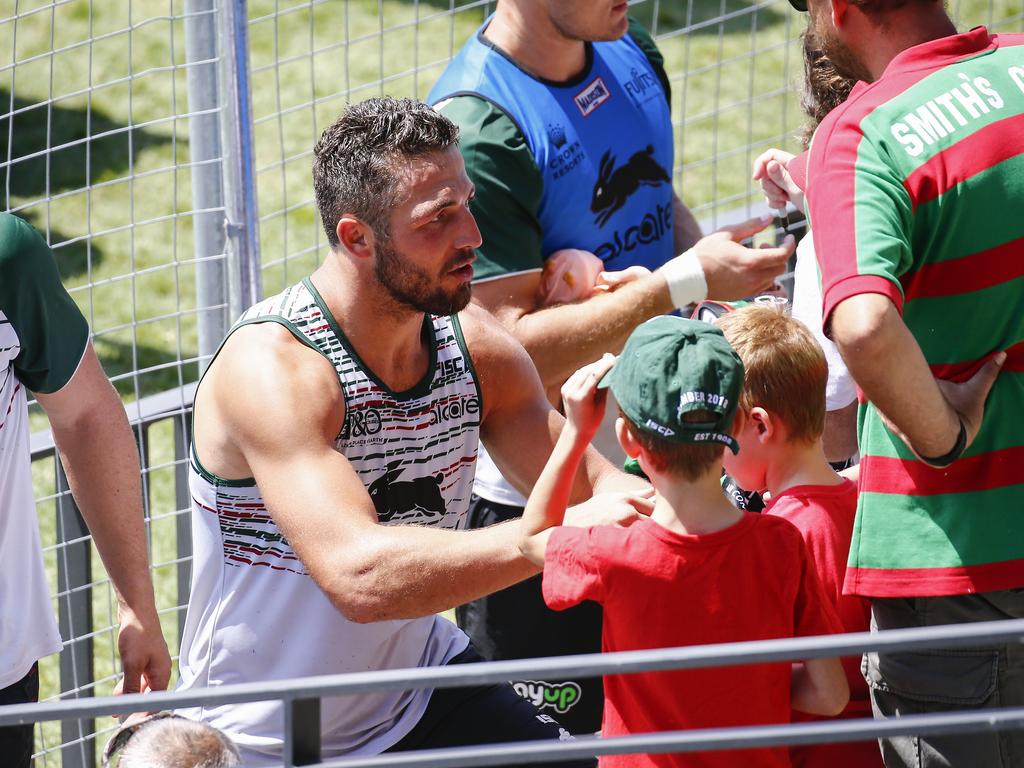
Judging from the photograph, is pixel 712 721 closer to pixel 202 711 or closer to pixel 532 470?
pixel 532 470

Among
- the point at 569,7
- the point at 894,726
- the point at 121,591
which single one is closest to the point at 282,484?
the point at 121,591

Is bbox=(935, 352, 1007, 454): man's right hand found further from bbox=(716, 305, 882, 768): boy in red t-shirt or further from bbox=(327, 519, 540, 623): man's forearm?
bbox=(327, 519, 540, 623): man's forearm

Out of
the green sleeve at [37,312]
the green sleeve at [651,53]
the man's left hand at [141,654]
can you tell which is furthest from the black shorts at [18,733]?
the green sleeve at [651,53]

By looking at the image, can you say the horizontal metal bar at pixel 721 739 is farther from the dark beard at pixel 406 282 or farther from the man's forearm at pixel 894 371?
the dark beard at pixel 406 282

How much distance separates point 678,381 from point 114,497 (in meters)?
1.50

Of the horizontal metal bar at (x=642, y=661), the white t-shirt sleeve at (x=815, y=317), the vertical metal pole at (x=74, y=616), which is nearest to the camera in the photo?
the horizontal metal bar at (x=642, y=661)

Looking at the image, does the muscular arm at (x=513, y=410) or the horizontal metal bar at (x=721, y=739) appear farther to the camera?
the muscular arm at (x=513, y=410)

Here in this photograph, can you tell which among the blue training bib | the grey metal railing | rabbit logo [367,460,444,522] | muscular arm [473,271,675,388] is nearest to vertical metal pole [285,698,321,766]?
the grey metal railing

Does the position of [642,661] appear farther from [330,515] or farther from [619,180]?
[619,180]

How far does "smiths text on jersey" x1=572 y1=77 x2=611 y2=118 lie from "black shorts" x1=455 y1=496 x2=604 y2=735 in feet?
3.72

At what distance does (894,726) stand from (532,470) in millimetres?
1284

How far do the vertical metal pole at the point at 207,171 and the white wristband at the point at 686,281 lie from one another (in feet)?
4.23

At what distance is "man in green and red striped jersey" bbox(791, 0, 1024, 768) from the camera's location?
2.21 meters

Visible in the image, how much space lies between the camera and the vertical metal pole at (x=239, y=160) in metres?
3.77
